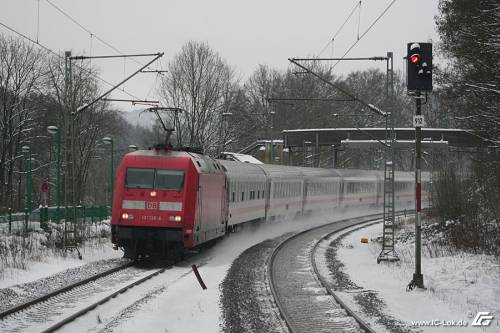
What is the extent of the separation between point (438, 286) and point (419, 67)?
4.77 meters

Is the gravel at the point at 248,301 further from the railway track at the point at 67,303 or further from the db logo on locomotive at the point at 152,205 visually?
the db logo on locomotive at the point at 152,205

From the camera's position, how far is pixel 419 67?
13828 mm

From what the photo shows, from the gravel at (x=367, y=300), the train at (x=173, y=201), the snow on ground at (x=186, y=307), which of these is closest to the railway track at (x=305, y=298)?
the gravel at (x=367, y=300)

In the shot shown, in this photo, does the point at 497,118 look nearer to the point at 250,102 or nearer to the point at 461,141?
the point at 461,141

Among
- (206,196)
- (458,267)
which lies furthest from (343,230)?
(458,267)

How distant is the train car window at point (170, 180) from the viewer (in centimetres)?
1722

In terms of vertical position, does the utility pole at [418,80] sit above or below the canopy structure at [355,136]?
below

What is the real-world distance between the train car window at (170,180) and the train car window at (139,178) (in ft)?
0.62

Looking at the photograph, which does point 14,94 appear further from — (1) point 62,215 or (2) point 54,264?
(2) point 54,264

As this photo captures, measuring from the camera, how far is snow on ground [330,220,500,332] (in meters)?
11.1

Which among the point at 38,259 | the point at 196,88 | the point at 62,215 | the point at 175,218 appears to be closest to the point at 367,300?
the point at 175,218

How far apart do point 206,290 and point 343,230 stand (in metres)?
21.7

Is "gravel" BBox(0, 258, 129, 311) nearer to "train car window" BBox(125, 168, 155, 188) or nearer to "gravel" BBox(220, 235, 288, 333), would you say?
"train car window" BBox(125, 168, 155, 188)

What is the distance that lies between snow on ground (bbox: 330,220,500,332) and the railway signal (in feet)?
14.0
